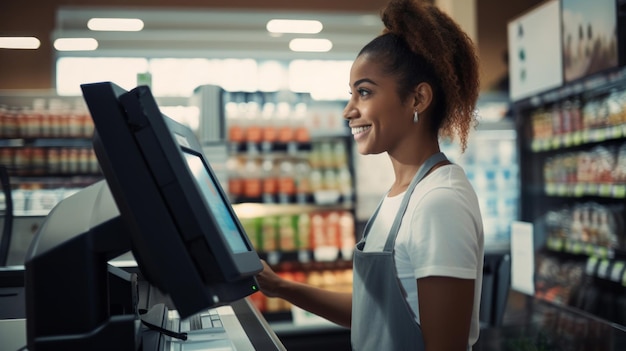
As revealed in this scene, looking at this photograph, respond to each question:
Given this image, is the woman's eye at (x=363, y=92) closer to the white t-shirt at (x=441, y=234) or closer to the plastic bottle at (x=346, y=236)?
the white t-shirt at (x=441, y=234)

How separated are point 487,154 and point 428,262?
477 centimetres

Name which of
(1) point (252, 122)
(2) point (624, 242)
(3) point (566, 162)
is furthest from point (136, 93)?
(1) point (252, 122)

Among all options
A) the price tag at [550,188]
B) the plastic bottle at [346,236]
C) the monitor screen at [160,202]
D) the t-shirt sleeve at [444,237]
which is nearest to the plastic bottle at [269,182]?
the plastic bottle at [346,236]

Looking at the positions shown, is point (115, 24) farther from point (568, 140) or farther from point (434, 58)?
point (434, 58)

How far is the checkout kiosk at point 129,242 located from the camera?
0.75 m

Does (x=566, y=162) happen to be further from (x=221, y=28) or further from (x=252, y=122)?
(x=221, y=28)

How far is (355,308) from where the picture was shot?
1.46m

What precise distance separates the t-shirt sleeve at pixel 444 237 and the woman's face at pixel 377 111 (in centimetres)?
24

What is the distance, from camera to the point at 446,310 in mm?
1162

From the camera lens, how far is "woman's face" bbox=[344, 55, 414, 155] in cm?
141

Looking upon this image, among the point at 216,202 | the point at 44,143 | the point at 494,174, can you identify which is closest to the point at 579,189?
the point at 494,174

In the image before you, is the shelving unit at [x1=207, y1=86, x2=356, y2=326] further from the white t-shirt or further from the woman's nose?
the white t-shirt

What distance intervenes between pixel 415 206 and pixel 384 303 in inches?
9.4

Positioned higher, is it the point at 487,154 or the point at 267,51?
the point at 267,51
